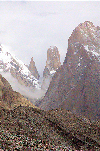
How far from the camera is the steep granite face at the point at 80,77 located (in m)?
105

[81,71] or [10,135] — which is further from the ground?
[81,71]

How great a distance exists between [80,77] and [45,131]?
354ft

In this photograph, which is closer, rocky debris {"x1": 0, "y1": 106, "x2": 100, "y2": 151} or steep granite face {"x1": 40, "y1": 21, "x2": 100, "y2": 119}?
rocky debris {"x1": 0, "y1": 106, "x2": 100, "y2": 151}

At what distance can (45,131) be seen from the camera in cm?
1777

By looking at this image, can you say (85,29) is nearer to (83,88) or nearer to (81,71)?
(81,71)

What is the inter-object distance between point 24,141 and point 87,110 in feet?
292

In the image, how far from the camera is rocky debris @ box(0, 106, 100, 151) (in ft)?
47.5

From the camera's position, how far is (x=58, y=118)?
2153 cm

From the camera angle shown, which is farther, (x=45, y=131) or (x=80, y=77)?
(x=80, y=77)


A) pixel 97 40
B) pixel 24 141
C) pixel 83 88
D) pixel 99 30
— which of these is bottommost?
pixel 24 141

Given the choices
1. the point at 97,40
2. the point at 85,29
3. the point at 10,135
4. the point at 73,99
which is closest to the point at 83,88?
the point at 73,99

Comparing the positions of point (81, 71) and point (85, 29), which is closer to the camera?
point (81, 71)

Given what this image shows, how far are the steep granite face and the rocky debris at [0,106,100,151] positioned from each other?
7660 centimetres

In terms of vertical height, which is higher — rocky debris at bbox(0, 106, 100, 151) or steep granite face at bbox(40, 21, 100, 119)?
steep granite face at bbox(40, 21, 100, 119)
